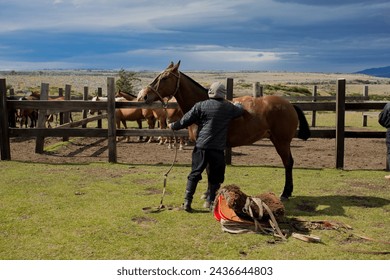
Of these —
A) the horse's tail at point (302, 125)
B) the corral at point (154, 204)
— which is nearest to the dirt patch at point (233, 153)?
the corral at point (154, 204)

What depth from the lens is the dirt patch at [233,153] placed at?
11.8 metres

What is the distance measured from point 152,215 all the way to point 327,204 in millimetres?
3165

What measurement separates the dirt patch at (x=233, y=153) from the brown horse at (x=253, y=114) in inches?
154

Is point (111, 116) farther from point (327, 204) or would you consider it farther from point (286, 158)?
point (327, 204)

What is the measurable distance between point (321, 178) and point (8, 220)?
666 cm

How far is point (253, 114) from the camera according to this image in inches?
288

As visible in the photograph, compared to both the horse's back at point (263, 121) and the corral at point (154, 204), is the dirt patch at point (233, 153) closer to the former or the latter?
the corral at point (154, 204)

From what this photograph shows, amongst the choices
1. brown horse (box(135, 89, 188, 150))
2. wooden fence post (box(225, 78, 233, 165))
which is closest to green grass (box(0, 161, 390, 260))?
wooden fence post (box(225, 78, 233, 165))

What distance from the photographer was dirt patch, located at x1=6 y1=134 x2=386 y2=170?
11.8 m

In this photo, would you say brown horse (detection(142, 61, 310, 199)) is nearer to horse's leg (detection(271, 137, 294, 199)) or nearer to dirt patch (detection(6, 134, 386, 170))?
horse's leg (detection(271, 137, 294, 199))

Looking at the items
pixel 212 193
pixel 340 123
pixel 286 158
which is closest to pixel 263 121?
pixel 286 158

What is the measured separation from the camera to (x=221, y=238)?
548 centimetres

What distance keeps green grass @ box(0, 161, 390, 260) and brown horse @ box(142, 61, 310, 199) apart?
118 centimetres
